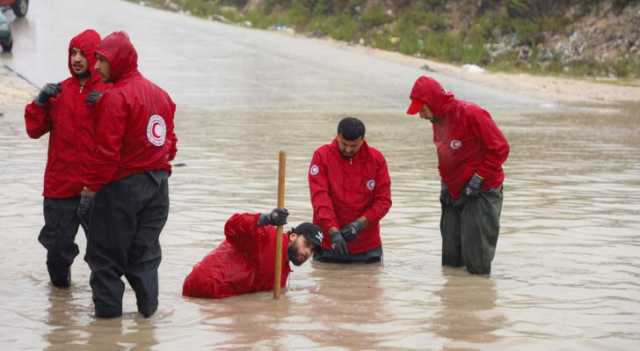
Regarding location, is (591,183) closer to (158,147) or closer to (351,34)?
Result: (158,147)

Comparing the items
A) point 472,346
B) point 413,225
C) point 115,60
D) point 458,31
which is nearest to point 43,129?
point 115,60

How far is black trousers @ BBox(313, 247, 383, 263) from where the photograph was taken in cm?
962

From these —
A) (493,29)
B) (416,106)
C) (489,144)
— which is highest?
(493,29)

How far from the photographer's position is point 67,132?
805 cm

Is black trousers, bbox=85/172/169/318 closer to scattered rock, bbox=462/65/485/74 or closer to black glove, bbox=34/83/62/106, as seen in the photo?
black glove, bbox=34/83/62/106

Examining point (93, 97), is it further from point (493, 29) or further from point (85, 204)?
point (493, 29)

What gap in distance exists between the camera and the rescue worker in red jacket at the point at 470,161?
29.8 ft

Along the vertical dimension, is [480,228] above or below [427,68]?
below

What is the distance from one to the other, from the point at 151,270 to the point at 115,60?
50.8 inches

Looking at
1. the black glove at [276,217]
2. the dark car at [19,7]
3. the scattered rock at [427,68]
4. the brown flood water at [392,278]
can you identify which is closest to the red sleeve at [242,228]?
the black glove at [276,217]

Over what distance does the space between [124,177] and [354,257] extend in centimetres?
270

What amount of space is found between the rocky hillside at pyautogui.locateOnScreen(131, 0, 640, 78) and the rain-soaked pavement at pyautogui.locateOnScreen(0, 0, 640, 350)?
8208 millimetres

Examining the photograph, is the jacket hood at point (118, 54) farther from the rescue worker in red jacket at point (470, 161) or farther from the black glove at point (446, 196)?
the black glove at point (446, 196)

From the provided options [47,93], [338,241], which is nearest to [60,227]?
[47,93]
